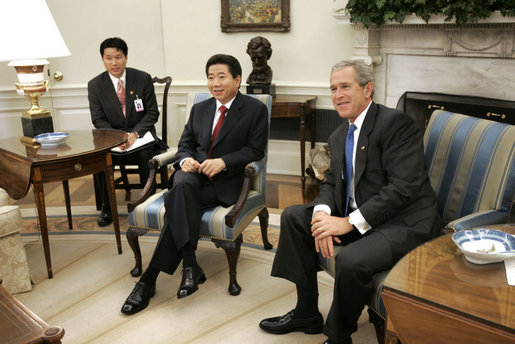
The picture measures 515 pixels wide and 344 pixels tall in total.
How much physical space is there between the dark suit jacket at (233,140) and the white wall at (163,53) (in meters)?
1.92

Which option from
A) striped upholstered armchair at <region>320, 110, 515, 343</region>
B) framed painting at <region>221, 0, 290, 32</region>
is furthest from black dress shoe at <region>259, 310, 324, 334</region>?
framed painting at <region>221, 0, 290, 32</region>

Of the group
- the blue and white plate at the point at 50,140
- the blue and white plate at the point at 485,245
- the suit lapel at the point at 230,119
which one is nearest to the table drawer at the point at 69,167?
the blue and white plate at the point at 50,140

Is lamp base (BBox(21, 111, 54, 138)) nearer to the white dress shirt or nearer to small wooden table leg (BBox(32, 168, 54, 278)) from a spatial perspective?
small wooden table leg (BBox(32, 168, 54, 278))

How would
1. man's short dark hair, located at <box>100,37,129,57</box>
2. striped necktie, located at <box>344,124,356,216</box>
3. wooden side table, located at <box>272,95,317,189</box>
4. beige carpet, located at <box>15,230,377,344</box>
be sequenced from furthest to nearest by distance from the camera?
wooden side table, located at <box>272,95,317,189</box> < man's short dark hair, located at <box>100,37,129,57</box> < beige carpet, located at <box>15,230,377,344</box> < striped necktie, located at <box>344,124,356,216</box>

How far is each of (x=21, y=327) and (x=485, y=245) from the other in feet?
5.33

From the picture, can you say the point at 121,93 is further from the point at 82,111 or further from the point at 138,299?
the point at 138,299

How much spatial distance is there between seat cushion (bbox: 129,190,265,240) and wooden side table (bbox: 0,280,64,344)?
1170 millimetres

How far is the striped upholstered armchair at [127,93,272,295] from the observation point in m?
2.96

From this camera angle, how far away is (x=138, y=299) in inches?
114

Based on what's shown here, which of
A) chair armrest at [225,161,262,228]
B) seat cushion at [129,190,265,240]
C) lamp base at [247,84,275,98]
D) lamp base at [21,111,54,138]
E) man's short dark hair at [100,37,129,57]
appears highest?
man's short dark hair at [100,37,129,57]

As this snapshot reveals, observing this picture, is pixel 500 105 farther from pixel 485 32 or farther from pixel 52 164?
pixel 52 164

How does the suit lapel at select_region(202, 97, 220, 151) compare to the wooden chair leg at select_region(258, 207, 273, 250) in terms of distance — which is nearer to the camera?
the suit lapel at select_region(202, 97, 220, 151)

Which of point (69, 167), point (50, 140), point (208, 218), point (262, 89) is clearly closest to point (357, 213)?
point (208, 218)

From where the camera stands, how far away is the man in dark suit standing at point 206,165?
115 inches
